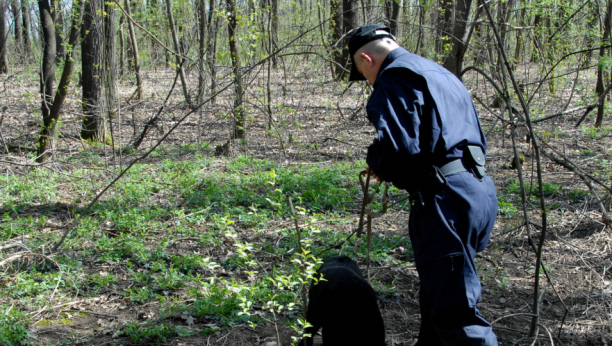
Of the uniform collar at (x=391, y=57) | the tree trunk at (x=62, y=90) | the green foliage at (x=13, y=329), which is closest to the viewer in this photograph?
the uniform collar at (x=391, y=57)

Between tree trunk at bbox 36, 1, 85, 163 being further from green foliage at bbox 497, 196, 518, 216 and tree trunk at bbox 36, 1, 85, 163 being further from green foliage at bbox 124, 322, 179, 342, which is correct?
green foliage at bbox 497, 196, 518, 216

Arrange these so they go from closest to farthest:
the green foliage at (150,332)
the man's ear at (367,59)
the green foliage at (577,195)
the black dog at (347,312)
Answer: the man's ear at (367,59)
the black dog at (347,312)
the green foliage at (150,332)
the green foliage at (577,195)

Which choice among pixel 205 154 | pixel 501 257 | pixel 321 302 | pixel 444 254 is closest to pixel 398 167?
pixel 444 254

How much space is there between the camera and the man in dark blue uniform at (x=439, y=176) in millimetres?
2127

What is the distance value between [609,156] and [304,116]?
626 cm

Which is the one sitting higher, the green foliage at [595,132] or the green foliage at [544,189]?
the green foliage at [595,132]

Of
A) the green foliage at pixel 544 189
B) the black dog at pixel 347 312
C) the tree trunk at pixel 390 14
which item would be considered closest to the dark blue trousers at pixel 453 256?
the black dog at pixel 347 312

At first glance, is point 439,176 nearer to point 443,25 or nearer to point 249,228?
point 249,228

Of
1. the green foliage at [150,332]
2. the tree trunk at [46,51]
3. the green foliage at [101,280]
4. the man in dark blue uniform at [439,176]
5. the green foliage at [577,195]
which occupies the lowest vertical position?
the green foliage at [150,332]

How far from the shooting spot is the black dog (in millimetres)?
2674

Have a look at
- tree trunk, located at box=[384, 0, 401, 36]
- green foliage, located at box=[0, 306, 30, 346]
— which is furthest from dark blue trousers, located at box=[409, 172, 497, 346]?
tree trunk, located at box=[384, 0, 401, 36]

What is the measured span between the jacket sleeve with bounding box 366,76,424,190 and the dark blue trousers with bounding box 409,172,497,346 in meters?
0.21

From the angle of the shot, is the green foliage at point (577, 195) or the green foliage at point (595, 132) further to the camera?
the green foliage at point (595, 132)

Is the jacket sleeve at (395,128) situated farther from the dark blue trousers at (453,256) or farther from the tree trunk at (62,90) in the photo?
the tree trunk at (62,90)
